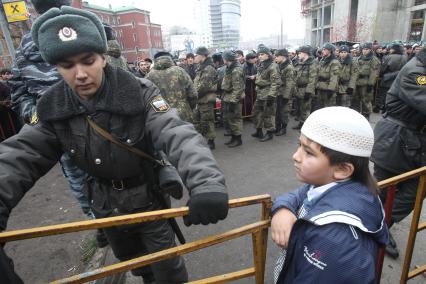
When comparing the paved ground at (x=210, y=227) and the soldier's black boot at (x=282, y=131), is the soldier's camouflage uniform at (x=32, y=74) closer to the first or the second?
the paved ground at (x=210, y=227)

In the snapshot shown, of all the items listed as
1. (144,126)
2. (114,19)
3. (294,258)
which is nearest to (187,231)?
(144,126)

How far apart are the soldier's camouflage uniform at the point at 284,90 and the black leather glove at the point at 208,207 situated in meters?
5.78

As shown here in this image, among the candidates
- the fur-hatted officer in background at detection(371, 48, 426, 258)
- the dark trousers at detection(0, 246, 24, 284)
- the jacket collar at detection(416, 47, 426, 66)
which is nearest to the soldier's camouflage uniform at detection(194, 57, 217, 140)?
the fur-hatted officer in background at detection(371, 48, 426, 258)

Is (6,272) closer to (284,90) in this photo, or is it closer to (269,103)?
(269,103)

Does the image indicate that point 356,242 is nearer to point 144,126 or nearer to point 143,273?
point 144,126

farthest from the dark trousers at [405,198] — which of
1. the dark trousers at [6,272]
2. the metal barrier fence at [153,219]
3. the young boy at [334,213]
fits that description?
the dark trousers at [6,272]

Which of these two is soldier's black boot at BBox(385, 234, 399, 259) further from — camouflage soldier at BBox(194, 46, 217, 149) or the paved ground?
camouflage soldier at BBox(194, 46, 217, 149)

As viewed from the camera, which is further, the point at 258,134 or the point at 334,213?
the point at 258,134

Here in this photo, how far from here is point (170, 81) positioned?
15.4 ft

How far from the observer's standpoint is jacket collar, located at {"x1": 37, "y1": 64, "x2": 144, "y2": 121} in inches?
59.7

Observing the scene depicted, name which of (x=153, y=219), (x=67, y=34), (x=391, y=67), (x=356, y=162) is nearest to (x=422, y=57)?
(x=356, y=162)

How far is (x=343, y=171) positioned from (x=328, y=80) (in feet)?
21.1

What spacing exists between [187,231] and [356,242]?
2.46m

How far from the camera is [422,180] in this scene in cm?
186
